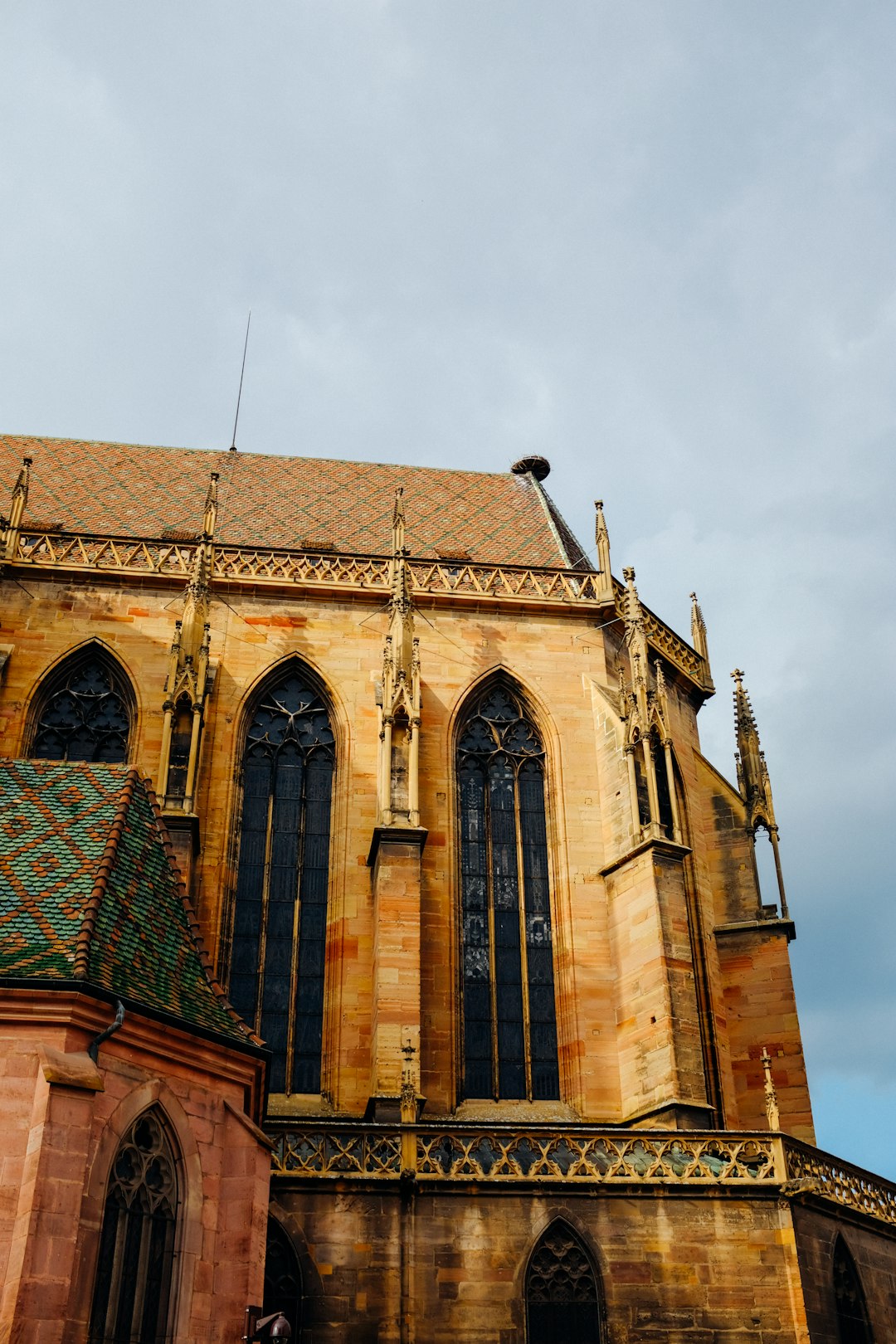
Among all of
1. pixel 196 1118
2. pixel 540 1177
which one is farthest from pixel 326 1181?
pixel 196 1118

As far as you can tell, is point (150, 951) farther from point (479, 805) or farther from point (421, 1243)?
point (479, 805)

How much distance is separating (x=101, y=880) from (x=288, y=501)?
1328cm

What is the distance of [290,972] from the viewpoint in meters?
17.0

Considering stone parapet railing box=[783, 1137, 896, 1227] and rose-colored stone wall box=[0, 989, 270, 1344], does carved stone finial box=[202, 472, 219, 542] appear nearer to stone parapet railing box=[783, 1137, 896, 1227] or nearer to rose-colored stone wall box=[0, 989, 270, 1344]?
rose-colored stone wall box=[0, 989, 270, 1344]

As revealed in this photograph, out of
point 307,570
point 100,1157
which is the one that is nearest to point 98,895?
point 100,1157

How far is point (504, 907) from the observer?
17.7 meters

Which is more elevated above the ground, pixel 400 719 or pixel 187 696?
pixel 187 696

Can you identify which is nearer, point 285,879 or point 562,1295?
point 562,1295

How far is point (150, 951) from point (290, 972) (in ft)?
18.8

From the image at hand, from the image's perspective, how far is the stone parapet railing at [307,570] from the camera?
19.5 metres

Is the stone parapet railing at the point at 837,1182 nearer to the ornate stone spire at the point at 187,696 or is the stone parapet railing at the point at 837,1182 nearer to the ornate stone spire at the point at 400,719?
the ornate stone spire at the point at 400,719

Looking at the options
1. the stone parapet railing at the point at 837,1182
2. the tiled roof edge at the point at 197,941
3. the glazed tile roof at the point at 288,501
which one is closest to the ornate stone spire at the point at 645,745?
the glazed tile roof at the point at 288,501

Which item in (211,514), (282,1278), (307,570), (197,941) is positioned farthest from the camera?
(211,514)

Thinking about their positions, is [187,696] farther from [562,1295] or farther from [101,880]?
[562,1295]
